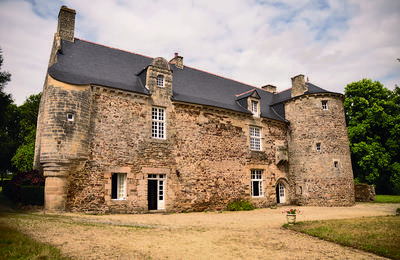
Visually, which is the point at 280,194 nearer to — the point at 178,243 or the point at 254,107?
the point at 254,107

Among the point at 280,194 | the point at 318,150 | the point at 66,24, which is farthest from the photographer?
the point at 280,194

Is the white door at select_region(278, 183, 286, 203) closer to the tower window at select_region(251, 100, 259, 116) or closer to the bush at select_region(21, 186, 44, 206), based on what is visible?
the tower window at select_region(251, 100, 259, 116)

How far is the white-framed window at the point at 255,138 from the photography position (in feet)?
63.9

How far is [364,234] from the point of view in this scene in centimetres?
857

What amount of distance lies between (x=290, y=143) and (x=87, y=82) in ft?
49.5

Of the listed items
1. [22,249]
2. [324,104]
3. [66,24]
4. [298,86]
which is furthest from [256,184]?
[22,249]

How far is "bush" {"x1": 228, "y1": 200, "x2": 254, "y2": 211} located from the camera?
1706cm

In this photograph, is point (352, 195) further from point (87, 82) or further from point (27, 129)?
point (27, 129)

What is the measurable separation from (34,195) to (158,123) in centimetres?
682

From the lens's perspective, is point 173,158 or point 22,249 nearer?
point 22,249

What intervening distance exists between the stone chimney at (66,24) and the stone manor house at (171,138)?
0.06 m

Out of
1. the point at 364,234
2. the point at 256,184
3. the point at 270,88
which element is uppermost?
the point at 270,88

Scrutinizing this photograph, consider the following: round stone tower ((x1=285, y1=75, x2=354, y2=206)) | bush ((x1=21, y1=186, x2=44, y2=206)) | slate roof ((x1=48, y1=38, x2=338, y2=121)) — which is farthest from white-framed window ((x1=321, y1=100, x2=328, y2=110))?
bush ((x1=21, y1=186, x2=44, y2=206))

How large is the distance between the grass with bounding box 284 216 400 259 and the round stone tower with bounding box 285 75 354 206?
886cm
